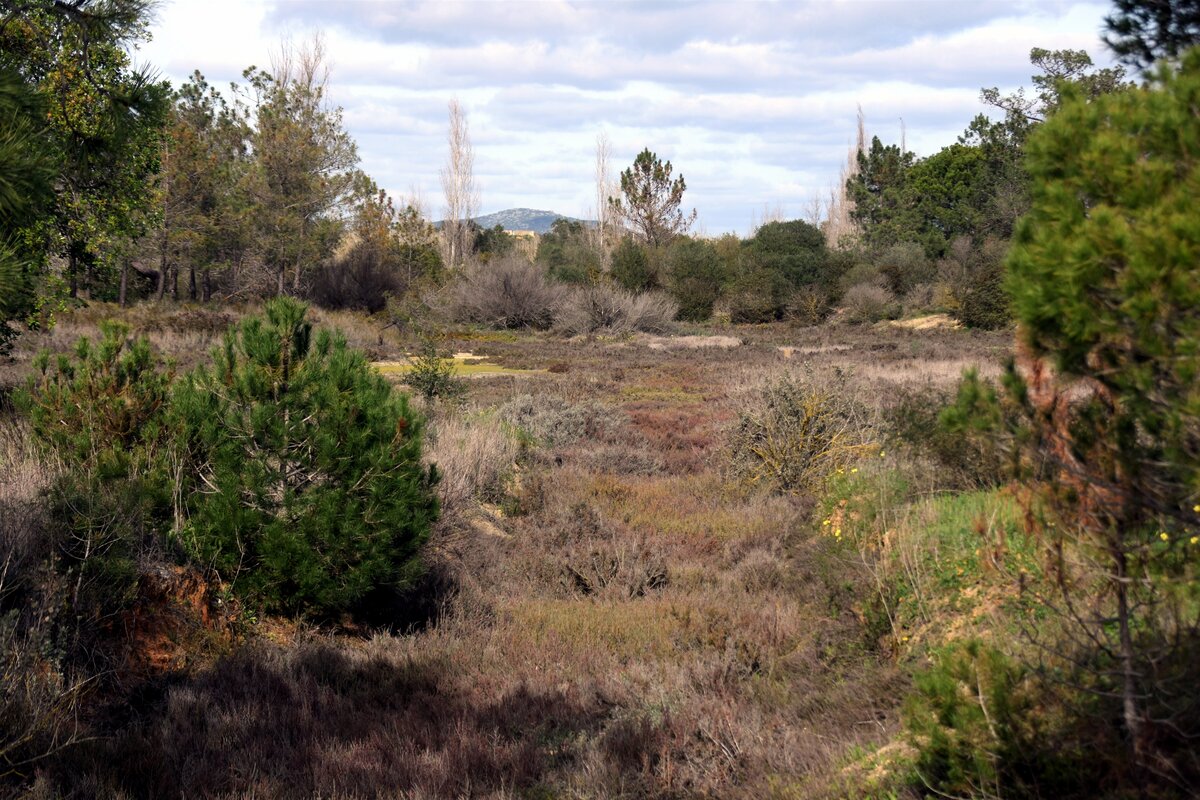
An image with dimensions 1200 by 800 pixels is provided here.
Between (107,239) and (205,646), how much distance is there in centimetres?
914

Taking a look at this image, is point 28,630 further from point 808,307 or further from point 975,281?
point 808,307

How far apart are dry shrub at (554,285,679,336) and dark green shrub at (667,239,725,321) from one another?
25.8 ft

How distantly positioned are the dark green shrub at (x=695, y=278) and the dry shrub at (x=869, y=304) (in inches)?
278

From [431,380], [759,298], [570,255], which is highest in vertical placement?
[570,255]

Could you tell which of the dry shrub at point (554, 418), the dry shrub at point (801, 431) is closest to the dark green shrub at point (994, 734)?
the dry shrub at point (801, 431)

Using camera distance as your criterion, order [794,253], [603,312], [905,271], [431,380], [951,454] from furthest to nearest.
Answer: [794,253] → [905,271] → [603,312] → [431,380] → [951,454]

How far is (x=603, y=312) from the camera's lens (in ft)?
124

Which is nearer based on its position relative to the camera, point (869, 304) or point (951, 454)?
point (951, 454)

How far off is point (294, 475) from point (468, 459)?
139 inches

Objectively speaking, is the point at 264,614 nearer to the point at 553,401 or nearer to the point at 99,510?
the point at 99,510

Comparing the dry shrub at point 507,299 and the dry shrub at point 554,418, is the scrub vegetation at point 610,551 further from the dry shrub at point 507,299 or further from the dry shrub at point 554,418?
the dry shrub at point 507,299

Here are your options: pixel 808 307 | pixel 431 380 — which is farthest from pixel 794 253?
pixel 431 380

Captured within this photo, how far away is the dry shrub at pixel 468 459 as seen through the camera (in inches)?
343

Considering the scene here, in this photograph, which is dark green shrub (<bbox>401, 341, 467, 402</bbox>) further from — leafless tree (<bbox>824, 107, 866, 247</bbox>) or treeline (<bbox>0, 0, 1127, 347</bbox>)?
leafless tree (<bbox>824, 107, 866, 247</bbox>)
